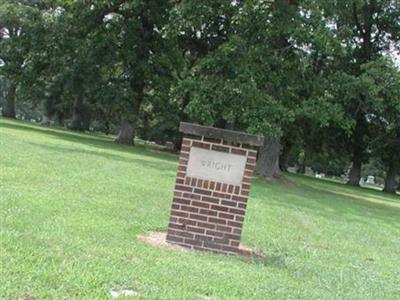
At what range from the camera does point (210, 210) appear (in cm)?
753

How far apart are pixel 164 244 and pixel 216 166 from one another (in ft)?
3.56

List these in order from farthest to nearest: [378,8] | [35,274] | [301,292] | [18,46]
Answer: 1. [378,8]
2. [18,46]
3. [301,292]
4. [35,274]

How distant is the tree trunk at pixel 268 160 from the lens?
25016 mm

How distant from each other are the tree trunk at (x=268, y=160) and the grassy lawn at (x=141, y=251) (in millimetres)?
11297

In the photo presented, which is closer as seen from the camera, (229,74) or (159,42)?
(229,74)

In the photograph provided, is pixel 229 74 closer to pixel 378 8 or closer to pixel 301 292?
pixel 301 292

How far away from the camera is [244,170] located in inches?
295

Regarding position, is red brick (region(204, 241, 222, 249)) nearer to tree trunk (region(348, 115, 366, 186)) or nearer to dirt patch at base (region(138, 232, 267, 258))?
dirt patch at base (region(138, 232, 267, 258))

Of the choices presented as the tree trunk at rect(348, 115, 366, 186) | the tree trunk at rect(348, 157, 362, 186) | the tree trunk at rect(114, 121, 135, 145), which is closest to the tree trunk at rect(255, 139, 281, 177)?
the tree trunk at rect(114, 121, 135, 145)

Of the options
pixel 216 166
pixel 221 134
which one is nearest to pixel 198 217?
pixel 216 166

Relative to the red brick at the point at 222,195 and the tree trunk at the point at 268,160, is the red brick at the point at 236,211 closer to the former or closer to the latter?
the red brick at the point at 222,195

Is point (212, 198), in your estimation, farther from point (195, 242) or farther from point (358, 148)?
point (358, 148)

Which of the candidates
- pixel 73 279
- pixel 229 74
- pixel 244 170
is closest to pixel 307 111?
pixel 229 74

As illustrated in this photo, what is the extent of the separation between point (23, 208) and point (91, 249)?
2003mm
